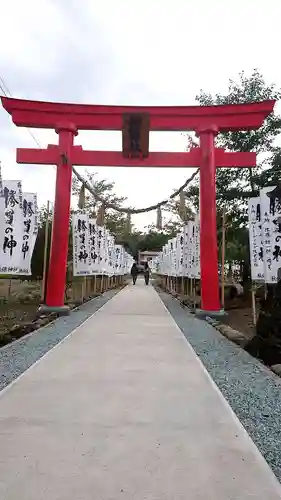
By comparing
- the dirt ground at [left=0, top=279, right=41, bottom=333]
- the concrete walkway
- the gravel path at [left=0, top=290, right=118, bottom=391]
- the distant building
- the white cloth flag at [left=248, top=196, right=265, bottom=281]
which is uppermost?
the distant building

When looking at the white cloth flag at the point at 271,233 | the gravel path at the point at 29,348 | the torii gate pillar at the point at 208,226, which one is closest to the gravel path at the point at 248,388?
the white cloth flag at the point at 271,233

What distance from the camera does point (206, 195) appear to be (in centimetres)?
1096

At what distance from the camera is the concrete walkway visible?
2.27 metres

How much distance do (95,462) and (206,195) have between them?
9.01 meters

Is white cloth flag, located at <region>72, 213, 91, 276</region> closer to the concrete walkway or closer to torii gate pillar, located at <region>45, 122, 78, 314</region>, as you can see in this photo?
torii gate pillar, located at <region>45, 122, 78, 314</region>

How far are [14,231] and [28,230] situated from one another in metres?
0.39

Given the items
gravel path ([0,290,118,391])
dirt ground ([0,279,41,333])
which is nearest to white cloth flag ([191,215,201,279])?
gravel path ([0,290,118,391])

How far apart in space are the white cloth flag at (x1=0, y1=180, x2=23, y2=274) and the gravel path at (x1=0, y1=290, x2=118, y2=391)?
4.85 feet

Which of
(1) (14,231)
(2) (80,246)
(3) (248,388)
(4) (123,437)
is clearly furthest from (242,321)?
(4) (123,437)

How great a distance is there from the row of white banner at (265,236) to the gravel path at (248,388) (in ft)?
5.20

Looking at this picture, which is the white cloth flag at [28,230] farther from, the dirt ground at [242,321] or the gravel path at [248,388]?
the dirt ground at [242,321]

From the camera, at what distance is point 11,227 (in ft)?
30.3

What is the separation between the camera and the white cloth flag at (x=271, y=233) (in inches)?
317

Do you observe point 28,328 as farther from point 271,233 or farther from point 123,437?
point 123,437
